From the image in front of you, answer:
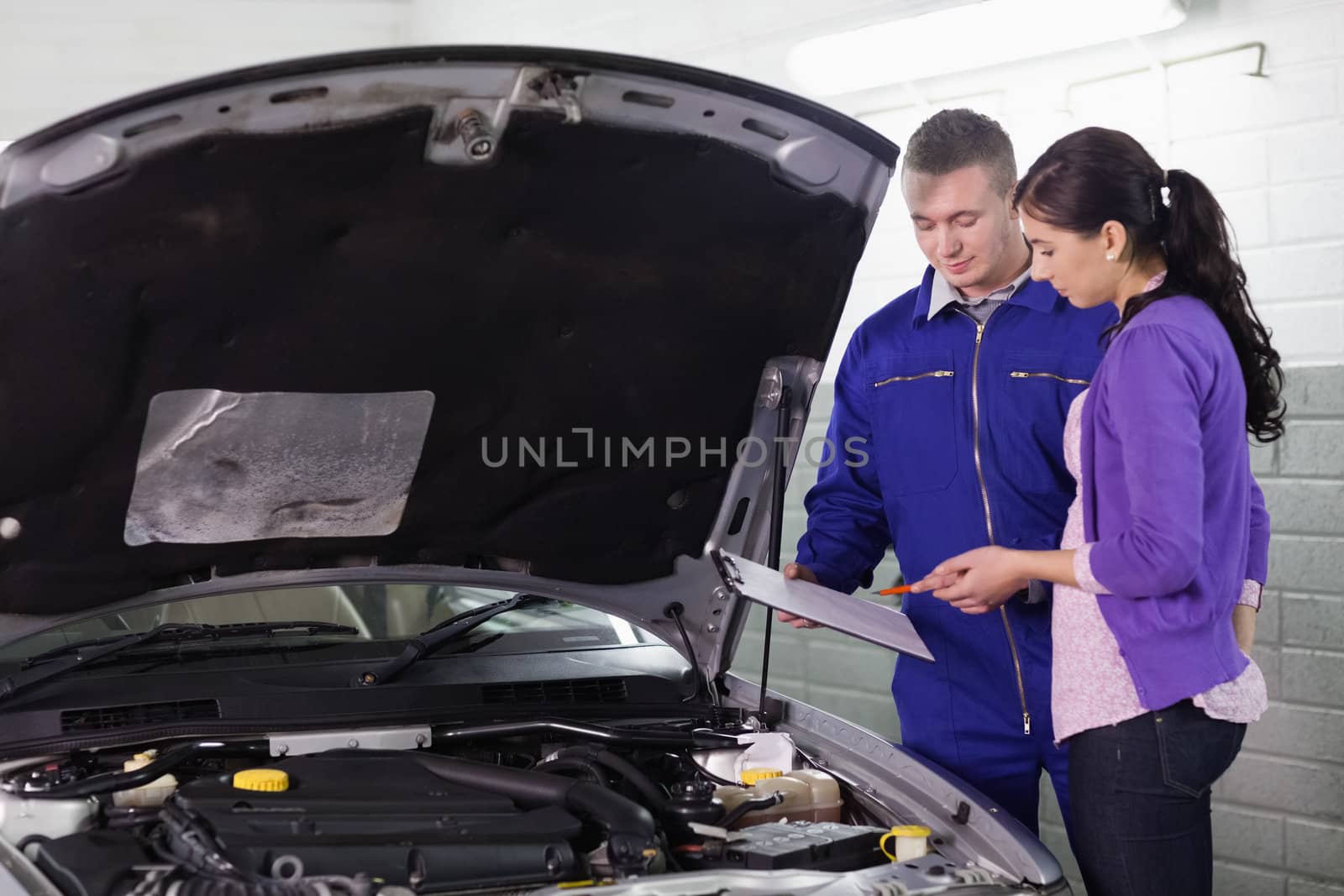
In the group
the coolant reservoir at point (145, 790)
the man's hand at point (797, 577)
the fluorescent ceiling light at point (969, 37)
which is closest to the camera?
the coolant reservoir at point (145, 790)

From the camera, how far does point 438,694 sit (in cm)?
206

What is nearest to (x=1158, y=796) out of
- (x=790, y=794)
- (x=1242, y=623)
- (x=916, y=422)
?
(x=1242, y=623)

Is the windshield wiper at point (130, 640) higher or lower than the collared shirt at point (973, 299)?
lower

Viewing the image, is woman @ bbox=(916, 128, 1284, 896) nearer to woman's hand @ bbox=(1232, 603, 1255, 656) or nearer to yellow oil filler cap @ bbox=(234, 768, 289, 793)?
woman's hand @ bbox=(1232, 603, 1255, 656)

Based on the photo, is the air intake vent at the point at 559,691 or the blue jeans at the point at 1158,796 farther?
the air intake vent at the point at 559,691

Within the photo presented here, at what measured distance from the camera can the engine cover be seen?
1.49 metres

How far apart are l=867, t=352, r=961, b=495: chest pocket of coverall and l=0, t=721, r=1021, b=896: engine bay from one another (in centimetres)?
55

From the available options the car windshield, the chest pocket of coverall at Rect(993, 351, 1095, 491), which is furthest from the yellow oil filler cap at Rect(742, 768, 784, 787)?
the chest pocket of coverall at Rect(993, 351, 1095, 491)

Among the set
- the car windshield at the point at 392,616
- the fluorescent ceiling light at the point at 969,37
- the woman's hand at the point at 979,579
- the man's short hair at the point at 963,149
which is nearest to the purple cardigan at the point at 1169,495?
the woman's hand at the point at 979,579

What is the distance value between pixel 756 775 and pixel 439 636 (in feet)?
2.10

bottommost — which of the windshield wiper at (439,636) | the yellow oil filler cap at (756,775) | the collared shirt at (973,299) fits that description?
the yellow oil filler cap at (756,775)

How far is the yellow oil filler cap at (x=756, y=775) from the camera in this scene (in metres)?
1.93

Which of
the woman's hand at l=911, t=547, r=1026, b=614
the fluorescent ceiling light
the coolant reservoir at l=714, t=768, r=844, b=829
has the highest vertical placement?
the fluorescent ceiling light

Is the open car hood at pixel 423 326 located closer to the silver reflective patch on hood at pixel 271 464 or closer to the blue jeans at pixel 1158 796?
the silver reflective patch on hood at pixel 271 464
